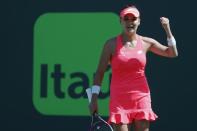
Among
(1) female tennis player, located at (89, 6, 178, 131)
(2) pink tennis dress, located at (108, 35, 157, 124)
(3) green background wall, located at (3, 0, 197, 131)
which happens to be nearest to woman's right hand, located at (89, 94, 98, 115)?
(1) female tennis player, located at (89, 6, 178, 131)

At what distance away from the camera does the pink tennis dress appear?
17.9 ft

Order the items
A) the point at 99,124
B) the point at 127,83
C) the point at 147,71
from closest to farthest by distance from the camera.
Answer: the point at 127,83 < the point at 99,124 < the point at 147,71

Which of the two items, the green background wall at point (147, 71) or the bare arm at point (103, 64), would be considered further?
the green background wall at point (147, 71)

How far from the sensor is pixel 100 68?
18.3 feet

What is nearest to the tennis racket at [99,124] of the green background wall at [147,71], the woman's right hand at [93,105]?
the woman's right hand at [93,105]

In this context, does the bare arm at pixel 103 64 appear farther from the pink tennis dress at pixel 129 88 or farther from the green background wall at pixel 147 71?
the green background wall at pixel 147 71

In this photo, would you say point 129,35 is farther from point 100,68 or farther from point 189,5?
point 189,5

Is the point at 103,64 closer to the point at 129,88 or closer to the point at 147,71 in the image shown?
the point at 129,88

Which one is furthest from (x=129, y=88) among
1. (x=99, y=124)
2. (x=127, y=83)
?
(x=99, y=124)

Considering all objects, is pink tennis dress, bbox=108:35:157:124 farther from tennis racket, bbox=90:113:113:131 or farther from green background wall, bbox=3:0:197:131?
green background wall, bbox=3:0:197:131

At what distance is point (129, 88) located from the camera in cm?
550

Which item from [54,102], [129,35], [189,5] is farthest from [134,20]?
[54,102]

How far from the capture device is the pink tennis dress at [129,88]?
17.9ft

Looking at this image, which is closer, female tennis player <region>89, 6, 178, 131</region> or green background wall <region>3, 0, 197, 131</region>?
female tennis player <region>89, 6, 178, 131</region>
